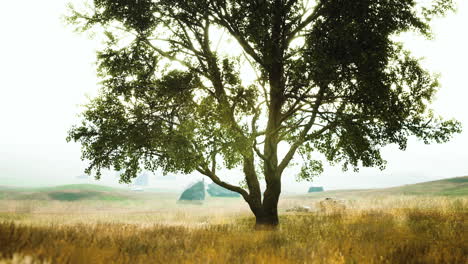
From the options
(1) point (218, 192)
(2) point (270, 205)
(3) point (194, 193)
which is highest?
(2) point (270, 205)

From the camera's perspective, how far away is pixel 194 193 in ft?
221

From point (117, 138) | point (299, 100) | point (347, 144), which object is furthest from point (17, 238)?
point (347, 144)

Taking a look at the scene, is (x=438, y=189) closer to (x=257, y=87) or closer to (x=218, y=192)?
(x=257, y=87)

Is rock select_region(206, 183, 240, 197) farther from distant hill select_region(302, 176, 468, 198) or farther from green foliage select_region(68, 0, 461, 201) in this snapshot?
green foliage select_region(68, 0, 461, 201)

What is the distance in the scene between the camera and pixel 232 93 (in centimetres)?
1530

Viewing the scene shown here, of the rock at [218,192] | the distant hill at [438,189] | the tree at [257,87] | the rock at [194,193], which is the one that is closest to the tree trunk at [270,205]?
the tree at [257,87]

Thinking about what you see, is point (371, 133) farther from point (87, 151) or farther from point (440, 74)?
point (87, 151)

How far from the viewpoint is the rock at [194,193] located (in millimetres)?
65812

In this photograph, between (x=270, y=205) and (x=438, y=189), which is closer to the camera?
(x=270, y=205)

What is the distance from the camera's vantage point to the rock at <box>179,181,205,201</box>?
6581 cm

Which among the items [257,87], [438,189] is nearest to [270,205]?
[257,87]

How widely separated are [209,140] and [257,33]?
430cm

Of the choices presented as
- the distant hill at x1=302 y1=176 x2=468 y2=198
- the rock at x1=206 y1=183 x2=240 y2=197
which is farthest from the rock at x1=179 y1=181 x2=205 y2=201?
the distant hill at x1=302 y1=176 x2=468 y2=198

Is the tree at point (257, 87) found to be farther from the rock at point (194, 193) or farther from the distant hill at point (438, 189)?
the rock at point (194, 193)
